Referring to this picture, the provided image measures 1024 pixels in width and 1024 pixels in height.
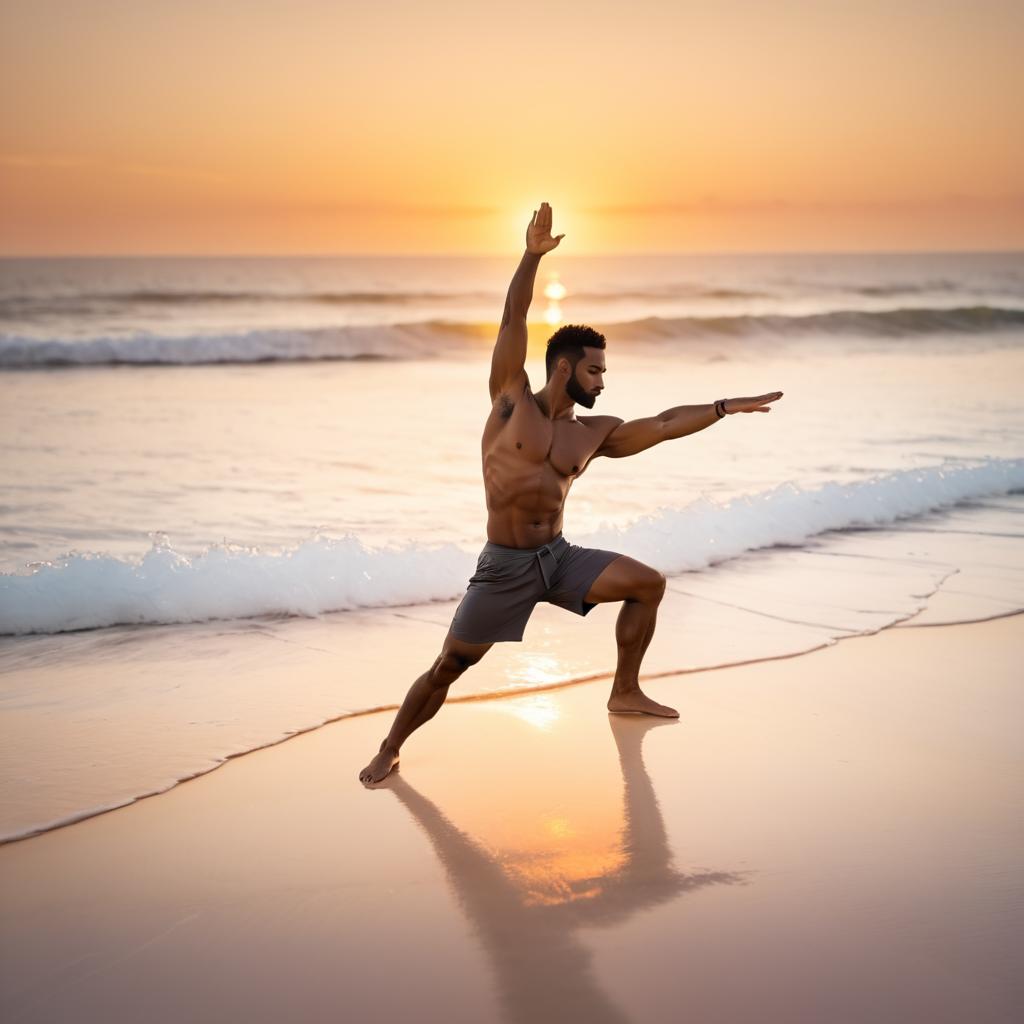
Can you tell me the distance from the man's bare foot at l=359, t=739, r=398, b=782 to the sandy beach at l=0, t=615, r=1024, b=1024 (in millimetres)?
75

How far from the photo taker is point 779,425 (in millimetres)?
15773

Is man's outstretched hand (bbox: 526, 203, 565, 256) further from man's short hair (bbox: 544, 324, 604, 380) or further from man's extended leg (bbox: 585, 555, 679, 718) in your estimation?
man's extended leg (bbox: 585, 555, 679, 718)

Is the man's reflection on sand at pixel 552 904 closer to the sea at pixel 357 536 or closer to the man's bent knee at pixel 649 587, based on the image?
the man's bent knee at pixel 649 587

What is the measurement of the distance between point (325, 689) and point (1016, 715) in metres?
3.25

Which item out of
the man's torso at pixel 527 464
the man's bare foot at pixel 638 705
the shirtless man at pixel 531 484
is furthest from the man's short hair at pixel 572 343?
the man's bare foot at pixel 638 705

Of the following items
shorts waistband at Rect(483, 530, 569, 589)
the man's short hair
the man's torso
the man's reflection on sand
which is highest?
the man's short hair

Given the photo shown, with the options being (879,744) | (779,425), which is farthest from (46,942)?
(779,425)

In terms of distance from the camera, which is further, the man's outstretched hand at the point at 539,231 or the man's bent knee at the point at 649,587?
the man's bent knee at the point at 649,587

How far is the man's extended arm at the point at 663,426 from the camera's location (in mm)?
5359

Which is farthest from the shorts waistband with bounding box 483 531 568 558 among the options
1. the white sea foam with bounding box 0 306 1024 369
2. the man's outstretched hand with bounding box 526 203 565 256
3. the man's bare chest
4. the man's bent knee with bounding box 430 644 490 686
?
the white sea foam with bounding box 0 306 1024 369

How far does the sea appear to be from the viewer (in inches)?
229

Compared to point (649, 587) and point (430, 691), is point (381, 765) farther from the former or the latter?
point (649, 587)

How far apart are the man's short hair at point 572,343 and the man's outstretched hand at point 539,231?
418mm

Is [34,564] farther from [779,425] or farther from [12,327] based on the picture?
[12,327]
